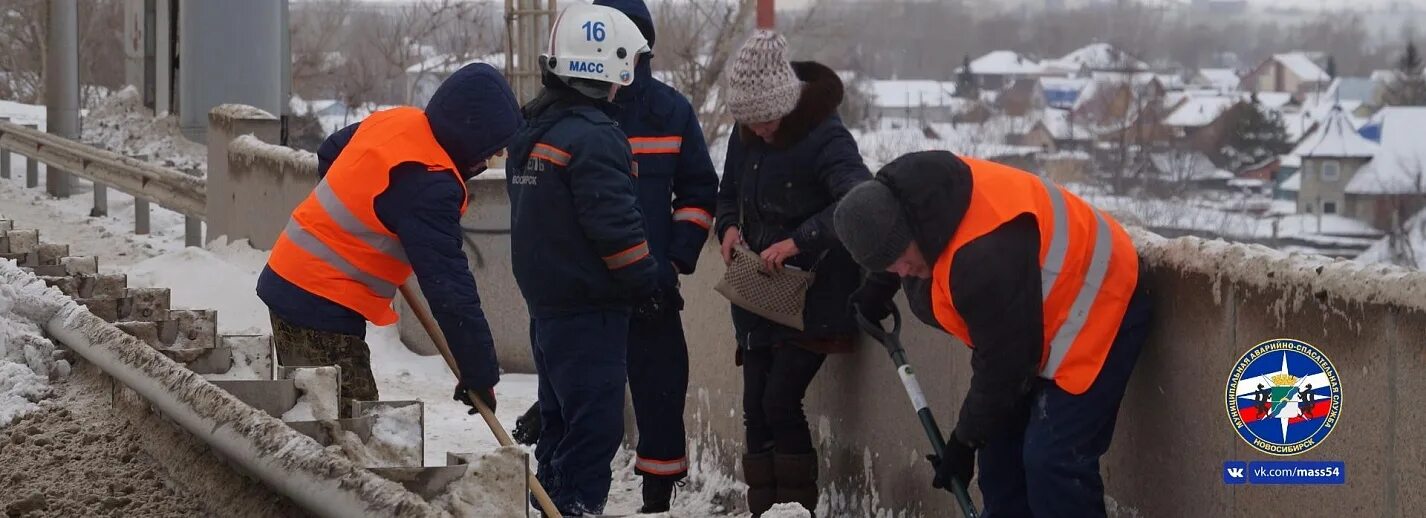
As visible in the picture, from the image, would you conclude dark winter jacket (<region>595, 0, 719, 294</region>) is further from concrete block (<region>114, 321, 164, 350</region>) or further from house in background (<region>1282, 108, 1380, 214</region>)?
house in background (<region>1282, 108, 1380, 214</region>)

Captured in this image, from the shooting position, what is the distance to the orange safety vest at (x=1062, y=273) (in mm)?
4375

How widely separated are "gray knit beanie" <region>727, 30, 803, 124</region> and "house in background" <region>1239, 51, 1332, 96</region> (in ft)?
466

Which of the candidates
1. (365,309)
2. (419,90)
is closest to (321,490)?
(365,309)

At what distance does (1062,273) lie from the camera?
173 inches

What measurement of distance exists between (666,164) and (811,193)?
583mm

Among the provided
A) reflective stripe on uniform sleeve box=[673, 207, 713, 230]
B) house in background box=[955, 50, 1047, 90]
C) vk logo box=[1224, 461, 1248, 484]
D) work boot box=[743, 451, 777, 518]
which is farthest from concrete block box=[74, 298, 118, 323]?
house in background box=[955, 50, 1047, 90]

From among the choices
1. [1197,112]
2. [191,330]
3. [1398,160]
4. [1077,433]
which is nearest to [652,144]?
[191,330]

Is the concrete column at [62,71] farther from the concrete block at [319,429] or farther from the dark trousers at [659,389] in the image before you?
the concrete block at [319,429]

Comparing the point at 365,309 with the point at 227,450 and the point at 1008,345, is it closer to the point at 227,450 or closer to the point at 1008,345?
the point at 227,450

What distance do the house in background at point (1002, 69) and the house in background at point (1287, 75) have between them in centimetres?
1714

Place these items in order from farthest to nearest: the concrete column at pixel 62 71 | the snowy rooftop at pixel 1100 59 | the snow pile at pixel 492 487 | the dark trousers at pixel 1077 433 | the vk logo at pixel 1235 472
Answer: the snowy rooftop at pixel 1100 59, the concrete column at pixel 62 71, the dark trousers at pixel 1077 433, the vk logo at pixel 1235 472, the snow pile at pixel 492 487

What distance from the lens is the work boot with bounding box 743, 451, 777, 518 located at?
5.91 meters

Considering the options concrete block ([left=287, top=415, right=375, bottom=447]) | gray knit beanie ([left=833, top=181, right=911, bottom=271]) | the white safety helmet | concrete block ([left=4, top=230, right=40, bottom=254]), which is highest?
the white safety helmet

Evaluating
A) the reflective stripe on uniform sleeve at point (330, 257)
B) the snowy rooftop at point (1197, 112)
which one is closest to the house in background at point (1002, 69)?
the snowy rooftop at point (1197, 112)
